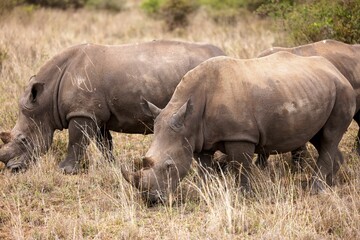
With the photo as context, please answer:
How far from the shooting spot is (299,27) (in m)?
13.1

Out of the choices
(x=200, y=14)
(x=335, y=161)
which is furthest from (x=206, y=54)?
(x=200, y=14)

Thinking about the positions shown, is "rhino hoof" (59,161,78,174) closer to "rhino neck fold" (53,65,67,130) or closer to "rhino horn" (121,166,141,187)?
"rhino neck fold" (53,65,67,130)

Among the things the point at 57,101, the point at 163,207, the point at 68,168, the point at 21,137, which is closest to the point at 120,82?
Answer: the point at 57,101

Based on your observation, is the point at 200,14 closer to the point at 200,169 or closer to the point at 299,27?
the point at 299,27

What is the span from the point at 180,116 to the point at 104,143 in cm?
247

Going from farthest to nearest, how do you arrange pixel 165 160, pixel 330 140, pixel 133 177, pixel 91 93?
1. pixel 91 93
2. pixel 330 140
3. pixel 165 160
4. pixel 133 177

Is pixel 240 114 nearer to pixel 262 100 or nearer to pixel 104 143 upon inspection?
pixel 262 100

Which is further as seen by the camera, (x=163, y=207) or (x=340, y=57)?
(x=340, y=57)

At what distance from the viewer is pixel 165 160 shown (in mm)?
6602

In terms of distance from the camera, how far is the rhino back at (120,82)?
8.25 m

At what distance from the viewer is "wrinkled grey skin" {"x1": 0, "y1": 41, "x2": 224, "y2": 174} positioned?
8258 millimetres

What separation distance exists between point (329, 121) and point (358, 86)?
4.06ft

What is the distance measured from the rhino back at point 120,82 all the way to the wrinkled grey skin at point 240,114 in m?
1.29

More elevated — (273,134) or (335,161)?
(273,134)
